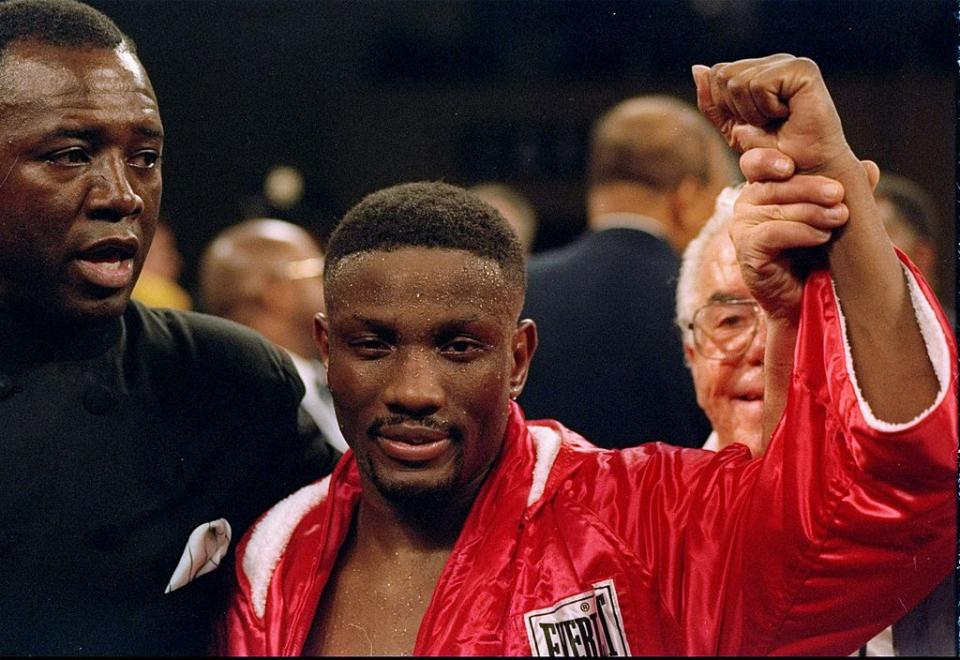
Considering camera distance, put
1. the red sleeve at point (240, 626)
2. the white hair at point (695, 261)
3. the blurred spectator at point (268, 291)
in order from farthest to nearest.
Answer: the blurred spectator at point (268, 291) → the white hair at point (695, 261) → the red sleeve at point (240, 626)

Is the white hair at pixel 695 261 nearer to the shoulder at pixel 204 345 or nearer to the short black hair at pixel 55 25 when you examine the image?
the shoulder at pixel 204 345

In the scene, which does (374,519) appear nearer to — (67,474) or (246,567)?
(246,567)

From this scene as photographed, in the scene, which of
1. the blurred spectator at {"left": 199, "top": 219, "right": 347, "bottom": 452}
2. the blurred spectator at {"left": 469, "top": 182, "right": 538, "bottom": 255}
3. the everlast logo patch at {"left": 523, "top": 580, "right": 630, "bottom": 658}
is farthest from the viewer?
the blurred spectator at {"left": 469, "top": 182, "right": 538, "bottom": 255}

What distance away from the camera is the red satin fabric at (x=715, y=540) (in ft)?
3.47

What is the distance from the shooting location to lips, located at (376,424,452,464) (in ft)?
3.93

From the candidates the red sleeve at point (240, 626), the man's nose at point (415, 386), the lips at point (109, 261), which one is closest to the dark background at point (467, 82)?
the lips at point (109, 261)

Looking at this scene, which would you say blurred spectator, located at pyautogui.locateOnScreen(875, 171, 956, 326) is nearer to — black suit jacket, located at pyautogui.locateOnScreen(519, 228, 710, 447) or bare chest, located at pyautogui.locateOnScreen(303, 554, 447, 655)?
black suit jacket, located at pyautogui.locateOnScreen(519, 228, 710, 447)

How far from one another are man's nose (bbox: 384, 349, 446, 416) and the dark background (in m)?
0.55

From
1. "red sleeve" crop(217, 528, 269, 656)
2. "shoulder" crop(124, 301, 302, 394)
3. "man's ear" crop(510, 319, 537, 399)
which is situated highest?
"man's ear" crop(510, 319, 537, 399)

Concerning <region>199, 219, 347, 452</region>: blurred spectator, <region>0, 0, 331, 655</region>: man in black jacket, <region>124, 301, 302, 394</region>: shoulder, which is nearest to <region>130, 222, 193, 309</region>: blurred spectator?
<region>199, 219, 347, 452</region>: blurred spectator

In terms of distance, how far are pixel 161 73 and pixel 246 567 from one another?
81cm

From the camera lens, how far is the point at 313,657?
122cm

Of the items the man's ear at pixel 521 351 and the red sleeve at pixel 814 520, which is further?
the man's ear at pixel 521 351

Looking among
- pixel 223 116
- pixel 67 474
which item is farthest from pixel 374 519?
pixel 223 116
